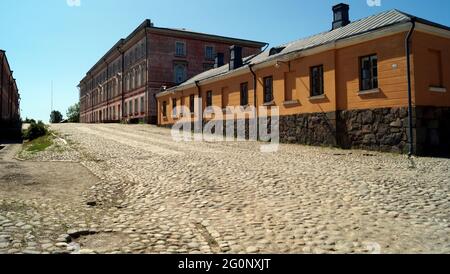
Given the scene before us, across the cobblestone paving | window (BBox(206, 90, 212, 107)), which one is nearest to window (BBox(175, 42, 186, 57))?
window (BBox(206, 90, 212, 107))

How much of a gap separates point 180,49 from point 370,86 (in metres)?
26.7

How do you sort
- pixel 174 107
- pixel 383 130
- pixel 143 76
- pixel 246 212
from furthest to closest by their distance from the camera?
pixel 143 76
pixel 174 107
pixel 383 130
pixel 246 212

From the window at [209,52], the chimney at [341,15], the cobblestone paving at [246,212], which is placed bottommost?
the cobblestone paving at [246,212]

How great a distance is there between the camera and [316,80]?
1612cm

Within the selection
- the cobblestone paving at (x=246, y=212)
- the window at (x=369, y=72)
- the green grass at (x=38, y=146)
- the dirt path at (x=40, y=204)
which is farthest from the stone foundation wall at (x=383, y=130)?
the green grass at (x=38, y=146)

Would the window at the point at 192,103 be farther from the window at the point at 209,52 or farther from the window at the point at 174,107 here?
the window at the point at 209,52

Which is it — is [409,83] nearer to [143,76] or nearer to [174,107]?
[174,107]

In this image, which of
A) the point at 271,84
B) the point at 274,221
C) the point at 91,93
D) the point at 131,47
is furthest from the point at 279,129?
the point at 91,93

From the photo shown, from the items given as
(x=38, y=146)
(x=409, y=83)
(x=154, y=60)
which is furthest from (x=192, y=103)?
(x=409, y=83)

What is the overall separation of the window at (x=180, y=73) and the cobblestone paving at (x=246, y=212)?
2866 cm

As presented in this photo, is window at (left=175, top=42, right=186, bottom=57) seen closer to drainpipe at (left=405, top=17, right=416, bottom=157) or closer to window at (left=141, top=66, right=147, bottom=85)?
window at (left=141, top=66, right=147, bottom=85)

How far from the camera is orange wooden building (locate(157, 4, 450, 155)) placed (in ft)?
41.4

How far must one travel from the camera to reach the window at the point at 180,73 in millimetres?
37500

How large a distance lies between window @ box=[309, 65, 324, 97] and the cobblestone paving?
684 centimetres
